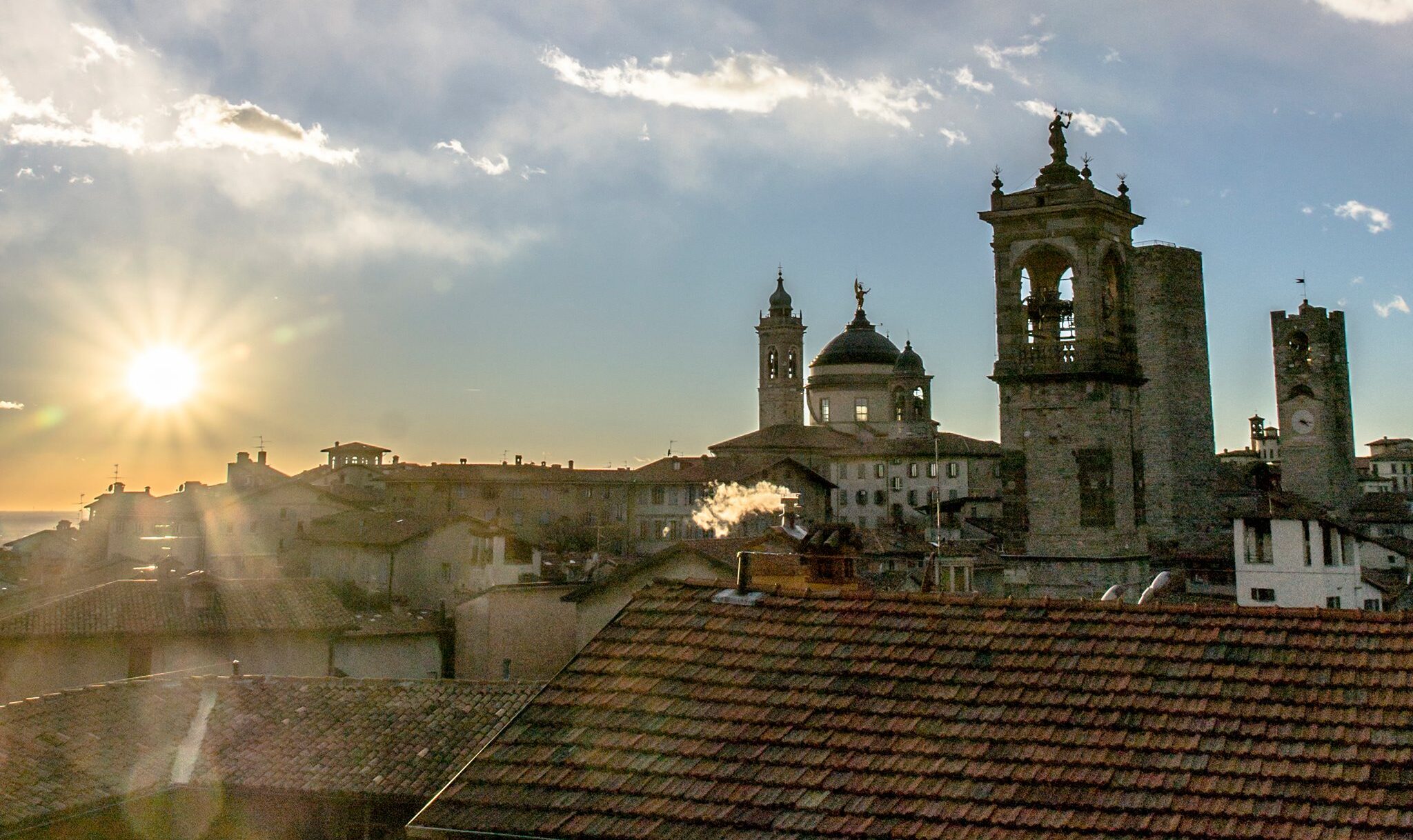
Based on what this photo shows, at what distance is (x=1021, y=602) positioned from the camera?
30.5ft

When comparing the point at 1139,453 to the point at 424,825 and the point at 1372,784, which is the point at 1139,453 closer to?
the point at 1372,784

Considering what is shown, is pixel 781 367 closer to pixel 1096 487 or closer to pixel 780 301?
pixel 780 301

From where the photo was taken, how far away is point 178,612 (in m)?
27.7

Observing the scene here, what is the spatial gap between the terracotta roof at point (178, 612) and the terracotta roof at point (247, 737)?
20.5 ft

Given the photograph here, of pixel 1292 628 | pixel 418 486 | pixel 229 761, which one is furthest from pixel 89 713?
pixel 418 486

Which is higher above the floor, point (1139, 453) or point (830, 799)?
point (1139, 453)

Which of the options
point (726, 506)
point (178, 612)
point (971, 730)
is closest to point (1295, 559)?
point (971, 730)

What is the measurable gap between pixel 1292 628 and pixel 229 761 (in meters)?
15.4

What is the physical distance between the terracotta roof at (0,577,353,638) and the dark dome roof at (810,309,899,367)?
62.1 meters

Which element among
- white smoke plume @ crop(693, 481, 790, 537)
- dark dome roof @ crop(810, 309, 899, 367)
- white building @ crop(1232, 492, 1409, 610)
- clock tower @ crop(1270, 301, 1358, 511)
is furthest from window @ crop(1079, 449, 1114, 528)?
dark dome roof @ crop(810, 309, 899, 367)

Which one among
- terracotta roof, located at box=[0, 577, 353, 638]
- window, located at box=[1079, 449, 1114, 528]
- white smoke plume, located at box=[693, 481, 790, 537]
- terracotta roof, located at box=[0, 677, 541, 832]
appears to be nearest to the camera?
terracotta roof, located at box=[0, 677, 541, 832]

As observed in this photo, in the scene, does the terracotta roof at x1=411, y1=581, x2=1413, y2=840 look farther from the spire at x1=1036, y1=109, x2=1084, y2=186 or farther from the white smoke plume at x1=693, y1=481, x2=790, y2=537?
the white smoke plume at x1=693, y1=481, x2=790, y2=537

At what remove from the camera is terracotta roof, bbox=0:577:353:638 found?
2570 centimetres

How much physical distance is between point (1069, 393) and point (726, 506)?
48.0m
